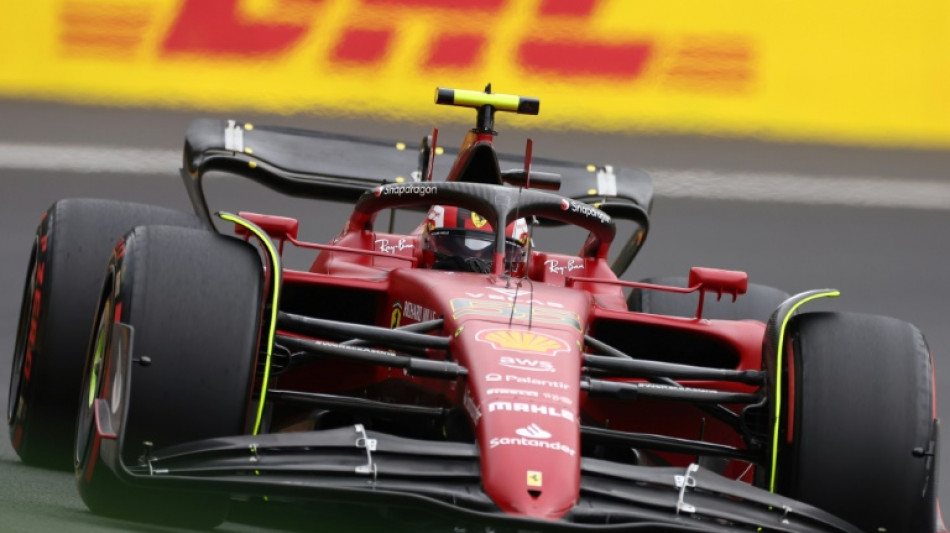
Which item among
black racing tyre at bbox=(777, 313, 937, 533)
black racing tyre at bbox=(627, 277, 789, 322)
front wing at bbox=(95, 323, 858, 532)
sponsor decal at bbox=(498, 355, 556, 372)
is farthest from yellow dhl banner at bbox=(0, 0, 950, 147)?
front wing at bbox=(95, 323, 858, 532)

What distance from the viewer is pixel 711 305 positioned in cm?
751

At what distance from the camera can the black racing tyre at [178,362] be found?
4.83m

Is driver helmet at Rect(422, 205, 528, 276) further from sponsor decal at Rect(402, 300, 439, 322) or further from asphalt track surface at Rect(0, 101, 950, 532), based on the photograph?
asphalt track surface at Rect(0, 101, 950, 532)

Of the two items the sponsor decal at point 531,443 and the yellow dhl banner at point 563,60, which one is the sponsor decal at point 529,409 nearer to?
the sponsor decal at point 531,443

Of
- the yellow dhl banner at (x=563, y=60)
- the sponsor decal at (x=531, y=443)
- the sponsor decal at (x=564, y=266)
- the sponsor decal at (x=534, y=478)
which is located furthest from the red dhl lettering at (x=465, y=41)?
the sponsor decal at (x=534, y=478)

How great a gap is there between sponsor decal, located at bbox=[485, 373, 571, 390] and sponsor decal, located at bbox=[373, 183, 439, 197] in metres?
1.34

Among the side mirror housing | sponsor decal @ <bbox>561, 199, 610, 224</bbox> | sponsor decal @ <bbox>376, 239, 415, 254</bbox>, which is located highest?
sponsor decal @ <bbox>561, 199, 610, 224</bbox>

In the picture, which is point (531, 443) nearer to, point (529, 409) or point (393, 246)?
point (529, 409)

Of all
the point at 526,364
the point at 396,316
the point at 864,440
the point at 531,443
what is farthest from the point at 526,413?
the point at 396,316

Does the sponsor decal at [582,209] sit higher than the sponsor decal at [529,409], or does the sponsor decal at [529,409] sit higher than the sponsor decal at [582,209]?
the sponsor decal at [582,209]

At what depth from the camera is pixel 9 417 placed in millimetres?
6645

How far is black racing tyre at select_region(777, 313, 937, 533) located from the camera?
17.0ft

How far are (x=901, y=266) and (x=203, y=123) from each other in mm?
5145

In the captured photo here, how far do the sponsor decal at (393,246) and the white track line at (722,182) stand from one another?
502 cm
